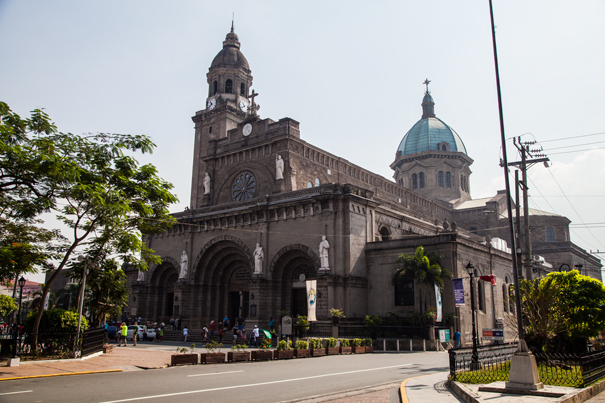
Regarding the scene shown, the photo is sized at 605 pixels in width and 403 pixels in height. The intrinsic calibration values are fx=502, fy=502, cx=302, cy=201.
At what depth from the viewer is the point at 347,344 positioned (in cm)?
2848

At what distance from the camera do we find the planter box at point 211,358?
67.7 feet

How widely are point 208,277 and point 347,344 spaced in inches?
843

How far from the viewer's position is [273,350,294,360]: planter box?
2311cm

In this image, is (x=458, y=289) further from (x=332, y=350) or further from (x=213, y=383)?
(x=213, y=383)

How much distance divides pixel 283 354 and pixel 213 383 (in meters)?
9.51

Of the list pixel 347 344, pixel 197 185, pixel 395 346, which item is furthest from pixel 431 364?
pixel 197 185

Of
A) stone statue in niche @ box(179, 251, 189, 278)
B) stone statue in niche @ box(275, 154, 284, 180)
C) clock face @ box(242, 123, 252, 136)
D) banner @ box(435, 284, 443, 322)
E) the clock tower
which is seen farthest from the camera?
the clock tower

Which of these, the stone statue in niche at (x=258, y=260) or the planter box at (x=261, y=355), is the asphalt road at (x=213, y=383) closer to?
the planter box at (x=261, y=355)

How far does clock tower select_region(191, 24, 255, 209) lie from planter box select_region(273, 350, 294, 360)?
33375mm

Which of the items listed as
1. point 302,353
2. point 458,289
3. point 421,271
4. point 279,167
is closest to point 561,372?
point 458,289

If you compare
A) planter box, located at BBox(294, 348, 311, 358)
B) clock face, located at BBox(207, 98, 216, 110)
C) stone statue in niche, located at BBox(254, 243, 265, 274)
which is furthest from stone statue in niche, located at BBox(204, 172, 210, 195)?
planter box, located at BBox(294, 348, 311, 358)

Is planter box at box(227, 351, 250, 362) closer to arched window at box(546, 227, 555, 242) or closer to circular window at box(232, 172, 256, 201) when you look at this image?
circular window at box(232, 172, 256, 201)

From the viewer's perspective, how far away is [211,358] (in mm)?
20844

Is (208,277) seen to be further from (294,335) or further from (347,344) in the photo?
(347,344)
